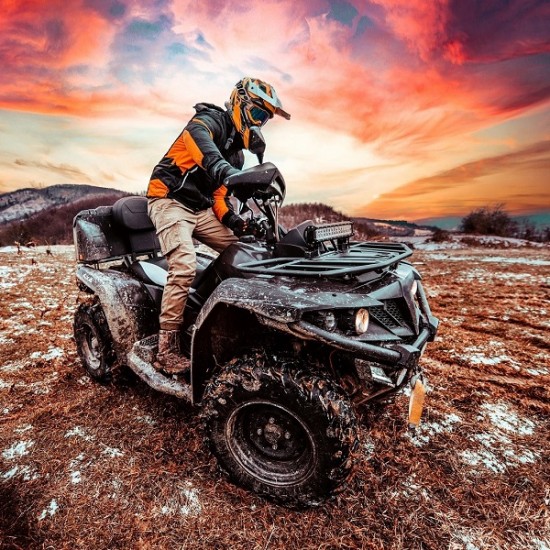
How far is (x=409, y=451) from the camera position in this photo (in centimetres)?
242

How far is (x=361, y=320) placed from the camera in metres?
1.77

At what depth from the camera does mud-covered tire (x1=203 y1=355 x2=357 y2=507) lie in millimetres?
1740

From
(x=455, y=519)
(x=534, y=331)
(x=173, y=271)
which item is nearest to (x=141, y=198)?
(x=173, y=271)

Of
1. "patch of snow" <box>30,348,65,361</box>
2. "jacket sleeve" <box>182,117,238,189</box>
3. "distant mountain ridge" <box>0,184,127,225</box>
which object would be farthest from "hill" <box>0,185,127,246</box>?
"jacket sleeve" <box>182,117,238,189</box>

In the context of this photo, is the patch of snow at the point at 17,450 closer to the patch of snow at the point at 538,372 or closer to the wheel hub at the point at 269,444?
the wheel hub at the point at 269,444

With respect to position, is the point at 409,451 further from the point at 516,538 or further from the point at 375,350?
the point at 375,350

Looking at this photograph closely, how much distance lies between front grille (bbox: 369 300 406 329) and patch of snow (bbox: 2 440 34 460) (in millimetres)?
2531

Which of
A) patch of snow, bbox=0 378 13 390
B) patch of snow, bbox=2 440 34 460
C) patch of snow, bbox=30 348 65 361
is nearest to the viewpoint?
patch of snow, bbox=2 440 34 460

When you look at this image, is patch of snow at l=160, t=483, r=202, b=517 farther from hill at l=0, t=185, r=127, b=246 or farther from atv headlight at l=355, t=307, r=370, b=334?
hill at l=0, t=185, r=127, b=246

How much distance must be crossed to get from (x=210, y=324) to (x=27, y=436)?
1.75 metres

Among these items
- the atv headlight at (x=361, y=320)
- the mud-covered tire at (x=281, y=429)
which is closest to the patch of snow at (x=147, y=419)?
the mud-covered tire at (x=281, y=429)

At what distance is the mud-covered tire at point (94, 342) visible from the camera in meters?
3.07

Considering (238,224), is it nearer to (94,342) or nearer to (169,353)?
(169,353)

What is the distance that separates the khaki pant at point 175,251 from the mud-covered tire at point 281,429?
0.76 metres
